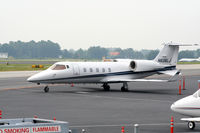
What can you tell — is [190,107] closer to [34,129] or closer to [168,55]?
[34,129]

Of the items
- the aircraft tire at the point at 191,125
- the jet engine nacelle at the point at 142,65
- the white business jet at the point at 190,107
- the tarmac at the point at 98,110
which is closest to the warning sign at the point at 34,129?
the tarmac at the point at 98,110

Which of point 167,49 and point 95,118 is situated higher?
point 167,49

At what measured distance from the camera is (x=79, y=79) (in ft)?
135

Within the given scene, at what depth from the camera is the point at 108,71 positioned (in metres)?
43.3

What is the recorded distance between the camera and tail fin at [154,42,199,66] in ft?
149

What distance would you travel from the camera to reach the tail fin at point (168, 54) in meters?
45.6

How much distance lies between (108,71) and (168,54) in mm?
6240

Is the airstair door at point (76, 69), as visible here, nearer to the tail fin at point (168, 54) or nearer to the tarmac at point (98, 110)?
the tarmac at point (98, 110)

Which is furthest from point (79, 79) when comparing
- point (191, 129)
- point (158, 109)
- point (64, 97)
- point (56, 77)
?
point (191, 129)

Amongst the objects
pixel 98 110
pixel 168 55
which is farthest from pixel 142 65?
pixel 98 110

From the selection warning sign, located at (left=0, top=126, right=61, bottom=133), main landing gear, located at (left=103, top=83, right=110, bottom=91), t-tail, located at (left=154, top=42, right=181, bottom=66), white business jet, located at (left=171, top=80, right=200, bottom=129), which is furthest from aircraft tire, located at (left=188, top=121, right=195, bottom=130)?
t-tail, located at (left=154, top=42, right=181, bottom=66)

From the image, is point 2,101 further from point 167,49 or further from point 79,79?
point 167,49

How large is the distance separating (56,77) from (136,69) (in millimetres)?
7874

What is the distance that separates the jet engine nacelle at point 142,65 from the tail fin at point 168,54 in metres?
0.88
